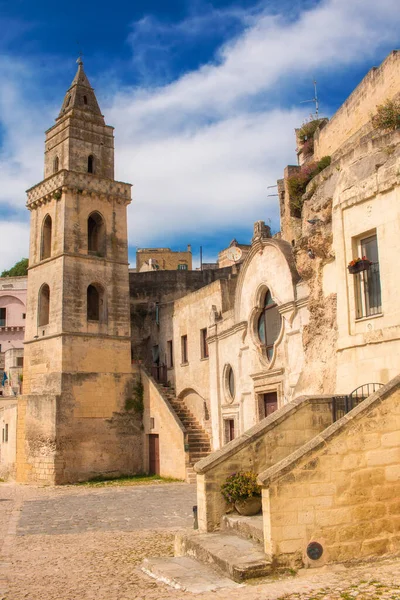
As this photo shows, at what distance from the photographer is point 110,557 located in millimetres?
9828

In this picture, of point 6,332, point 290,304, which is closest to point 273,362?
point 290,304

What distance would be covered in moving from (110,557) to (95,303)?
18779mm

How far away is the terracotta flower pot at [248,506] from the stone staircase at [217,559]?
0.35ft

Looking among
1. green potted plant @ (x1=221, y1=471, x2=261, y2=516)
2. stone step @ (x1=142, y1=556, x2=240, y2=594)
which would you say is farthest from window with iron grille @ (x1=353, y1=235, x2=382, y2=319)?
stone step @ (x1=142, y1=556, x2=240, y2=594)

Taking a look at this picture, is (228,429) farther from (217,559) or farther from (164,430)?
(217,559)

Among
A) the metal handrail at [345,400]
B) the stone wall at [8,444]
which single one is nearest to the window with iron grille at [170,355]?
the stone wall at [8,444]

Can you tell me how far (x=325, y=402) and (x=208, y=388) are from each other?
46.8ft

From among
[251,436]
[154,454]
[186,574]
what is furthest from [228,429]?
[186,574]

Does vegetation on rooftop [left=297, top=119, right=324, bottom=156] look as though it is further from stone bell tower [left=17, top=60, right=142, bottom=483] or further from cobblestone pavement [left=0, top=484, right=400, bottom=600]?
cobblestone pavement [left=0, top=484, right=400, bottom=600]

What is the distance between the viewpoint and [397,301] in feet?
30.8

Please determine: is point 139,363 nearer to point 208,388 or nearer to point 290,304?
point 208,388

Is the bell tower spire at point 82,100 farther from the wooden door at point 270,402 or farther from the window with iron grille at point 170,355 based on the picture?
the wooden door at point 270,402

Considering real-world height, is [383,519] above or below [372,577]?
above

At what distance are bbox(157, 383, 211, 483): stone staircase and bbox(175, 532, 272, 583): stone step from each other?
43.5 feet
